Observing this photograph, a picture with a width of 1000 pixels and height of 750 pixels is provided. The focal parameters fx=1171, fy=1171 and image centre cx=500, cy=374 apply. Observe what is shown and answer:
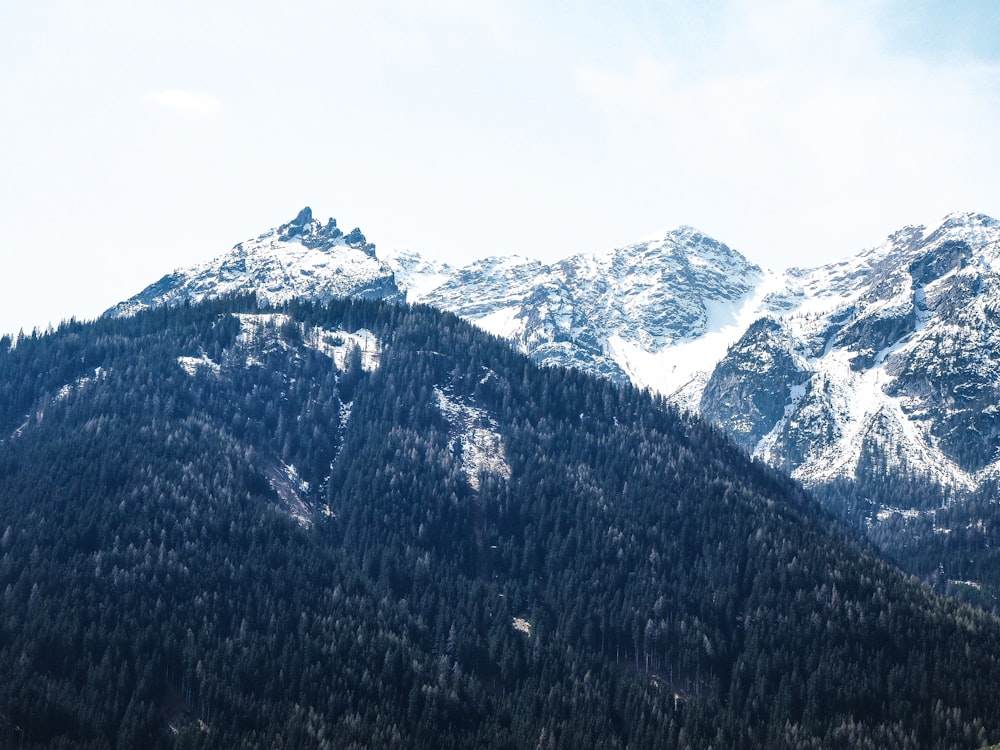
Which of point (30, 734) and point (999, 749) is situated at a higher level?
point (999, 749)

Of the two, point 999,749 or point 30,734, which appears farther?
point 30,734

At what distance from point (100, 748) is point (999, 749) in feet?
467

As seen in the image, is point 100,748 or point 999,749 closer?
point 999,749

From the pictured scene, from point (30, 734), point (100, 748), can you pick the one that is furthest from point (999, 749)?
point (30, 734)

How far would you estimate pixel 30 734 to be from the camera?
199 meters

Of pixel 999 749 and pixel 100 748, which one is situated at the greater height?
pixel 999 749

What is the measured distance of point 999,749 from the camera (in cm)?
16788

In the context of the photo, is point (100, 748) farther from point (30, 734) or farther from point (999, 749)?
point (999, 749)

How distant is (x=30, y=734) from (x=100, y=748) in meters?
12.5

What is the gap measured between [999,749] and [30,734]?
154549 millimetres

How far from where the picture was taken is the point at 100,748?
197625 mm
